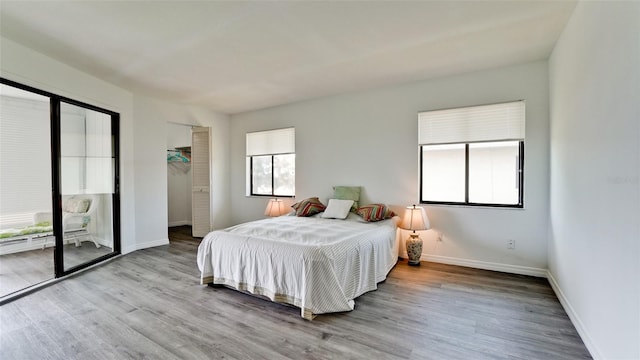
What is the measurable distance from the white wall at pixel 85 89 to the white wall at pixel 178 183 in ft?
7.47

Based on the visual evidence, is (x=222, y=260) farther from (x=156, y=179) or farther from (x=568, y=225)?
(x=568, y=225)

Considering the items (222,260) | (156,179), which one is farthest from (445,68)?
(156,179)

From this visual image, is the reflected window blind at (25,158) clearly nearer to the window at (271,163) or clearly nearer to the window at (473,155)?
the window at (271,163)

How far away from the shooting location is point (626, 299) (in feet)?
4.61

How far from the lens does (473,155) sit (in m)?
3.57

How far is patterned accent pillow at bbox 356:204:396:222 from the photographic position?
361 centimetres

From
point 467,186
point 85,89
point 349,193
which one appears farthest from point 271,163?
point 467,186

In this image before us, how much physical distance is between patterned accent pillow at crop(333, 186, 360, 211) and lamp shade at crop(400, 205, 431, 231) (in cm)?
79

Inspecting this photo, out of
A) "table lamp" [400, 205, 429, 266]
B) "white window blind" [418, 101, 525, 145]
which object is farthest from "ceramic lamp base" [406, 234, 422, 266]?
"white window blind" [418, 101, 525, 145]

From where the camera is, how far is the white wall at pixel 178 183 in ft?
21.6

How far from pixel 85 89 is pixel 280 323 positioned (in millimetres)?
3905

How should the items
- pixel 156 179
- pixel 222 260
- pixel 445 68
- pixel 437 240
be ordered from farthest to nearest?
pixel 156 179, pixel 437 240, pixel 445 68, pixel 222 260

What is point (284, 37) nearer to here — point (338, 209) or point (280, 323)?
point (338, 209)

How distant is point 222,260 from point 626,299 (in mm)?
3031
